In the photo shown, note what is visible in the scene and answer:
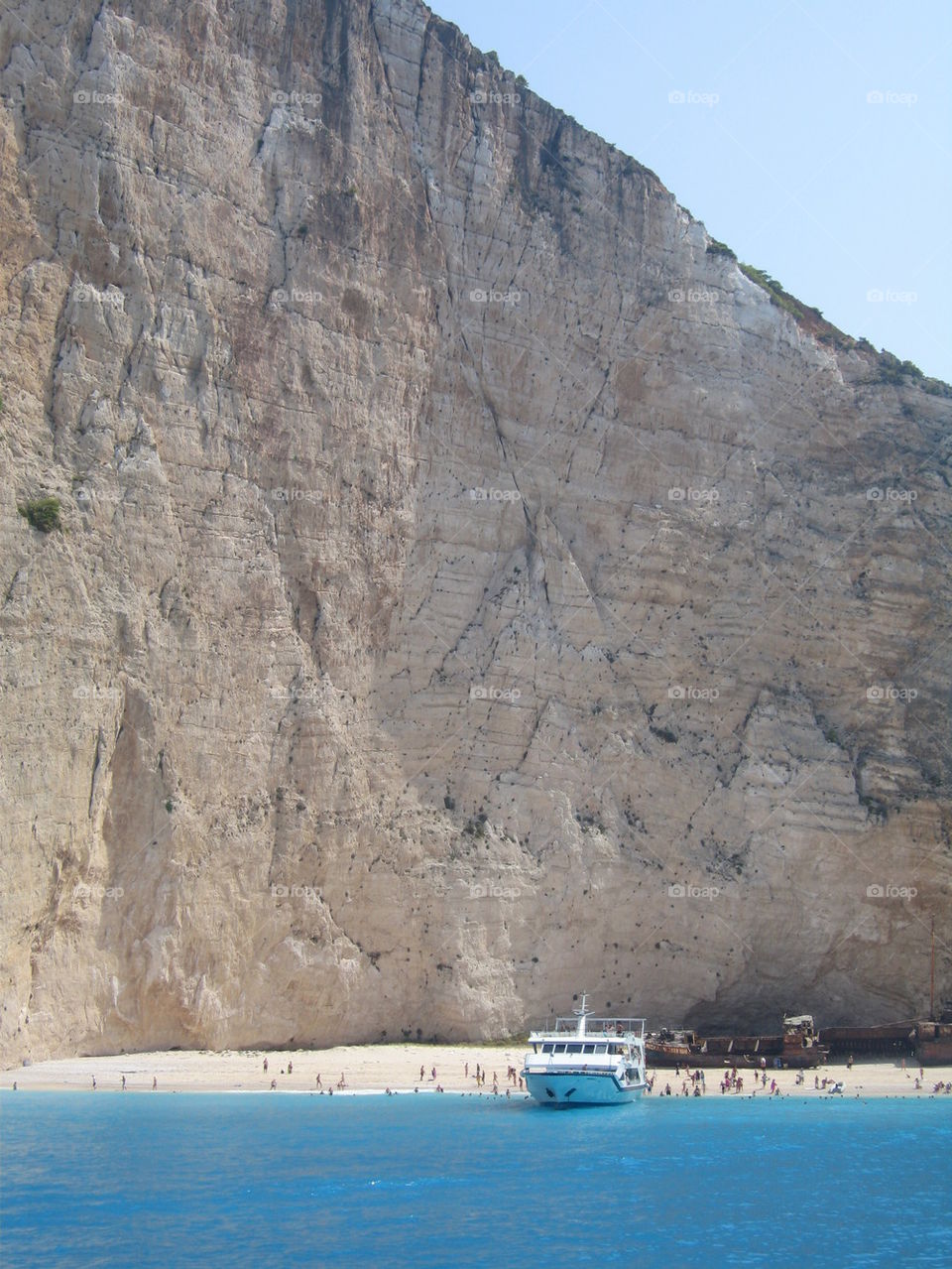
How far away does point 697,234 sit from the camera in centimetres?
4519

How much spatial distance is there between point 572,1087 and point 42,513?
16.7 meters

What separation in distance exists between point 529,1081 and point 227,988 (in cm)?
705
